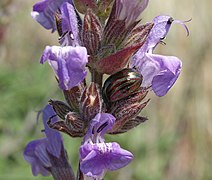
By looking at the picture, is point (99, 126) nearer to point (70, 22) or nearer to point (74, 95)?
point (74, 95)

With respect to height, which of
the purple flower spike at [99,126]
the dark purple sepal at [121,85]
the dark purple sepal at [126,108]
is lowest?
the purple flower spike at [99,126]

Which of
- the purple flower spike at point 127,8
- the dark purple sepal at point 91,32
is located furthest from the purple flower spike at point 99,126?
the purple flower spike at point 127,8

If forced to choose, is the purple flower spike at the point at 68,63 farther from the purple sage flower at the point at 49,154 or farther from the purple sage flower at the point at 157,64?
the purple sage flower at the point at 49,154

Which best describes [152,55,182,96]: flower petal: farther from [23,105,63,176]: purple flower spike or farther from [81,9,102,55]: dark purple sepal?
[23,105,63,176]: purple flower spike

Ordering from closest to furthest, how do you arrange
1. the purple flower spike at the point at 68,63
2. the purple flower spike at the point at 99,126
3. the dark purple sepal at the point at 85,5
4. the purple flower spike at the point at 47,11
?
the purple flower spike at the point at 68,63 < the purple flower spike at the point at 99,126 < the dark purple sepal at the point at 85,5 < the purple flower spike at the point at 47,11

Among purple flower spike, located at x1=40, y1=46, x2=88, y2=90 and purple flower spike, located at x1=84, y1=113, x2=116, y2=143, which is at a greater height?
purple flower spike, located at x1=40, y1=46, x2=88, y2=90

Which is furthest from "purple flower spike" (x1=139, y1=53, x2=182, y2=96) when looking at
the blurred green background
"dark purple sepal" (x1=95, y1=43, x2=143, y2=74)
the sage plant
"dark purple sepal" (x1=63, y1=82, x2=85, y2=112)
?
the blurred green background

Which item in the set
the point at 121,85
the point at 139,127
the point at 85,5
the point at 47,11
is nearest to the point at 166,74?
the point at 121,85

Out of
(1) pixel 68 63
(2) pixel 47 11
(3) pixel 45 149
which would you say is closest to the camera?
(1) pixel 68 63
